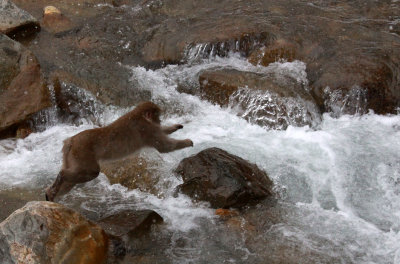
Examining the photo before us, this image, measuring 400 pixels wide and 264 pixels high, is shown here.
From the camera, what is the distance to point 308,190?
24.5 feet

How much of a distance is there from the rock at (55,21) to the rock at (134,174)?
5694 mm

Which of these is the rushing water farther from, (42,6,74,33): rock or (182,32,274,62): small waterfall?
(42,6,74,33): rock

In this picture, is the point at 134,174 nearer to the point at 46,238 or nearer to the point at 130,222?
the point at 130,222

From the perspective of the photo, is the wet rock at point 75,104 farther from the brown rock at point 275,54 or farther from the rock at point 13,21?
the brown rock at point 275,54

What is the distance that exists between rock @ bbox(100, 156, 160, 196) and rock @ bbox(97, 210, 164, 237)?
0.89 meters

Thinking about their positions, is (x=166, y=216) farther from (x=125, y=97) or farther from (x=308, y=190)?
(x=125, y=97)

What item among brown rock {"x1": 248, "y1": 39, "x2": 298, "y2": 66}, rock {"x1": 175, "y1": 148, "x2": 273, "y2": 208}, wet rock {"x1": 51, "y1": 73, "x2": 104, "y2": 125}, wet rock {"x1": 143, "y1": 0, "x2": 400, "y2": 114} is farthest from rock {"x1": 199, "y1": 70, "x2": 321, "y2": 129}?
wet rock {"x1": 51, "y1": 73, "x2": 104, "y2": 125}

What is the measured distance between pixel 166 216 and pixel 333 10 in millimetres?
7523

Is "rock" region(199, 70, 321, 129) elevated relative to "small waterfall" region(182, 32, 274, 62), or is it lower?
lower

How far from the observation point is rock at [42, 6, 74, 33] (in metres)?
12.5

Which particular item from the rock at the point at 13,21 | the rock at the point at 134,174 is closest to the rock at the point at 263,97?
the rock at the point at 134,174

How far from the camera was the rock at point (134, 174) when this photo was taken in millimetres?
7680

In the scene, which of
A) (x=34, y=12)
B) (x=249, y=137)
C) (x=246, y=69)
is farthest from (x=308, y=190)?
(x=34, y=12)

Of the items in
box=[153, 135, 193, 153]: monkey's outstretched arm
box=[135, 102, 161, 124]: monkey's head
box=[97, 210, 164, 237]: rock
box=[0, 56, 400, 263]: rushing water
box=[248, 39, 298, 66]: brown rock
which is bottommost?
box=[0, 56, 400, 263]: rushing water
